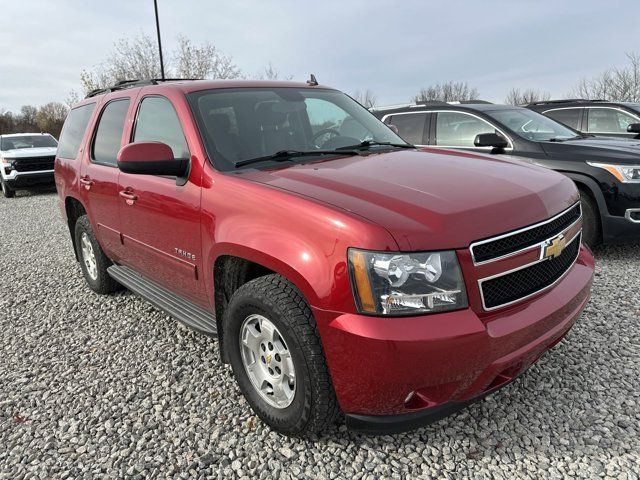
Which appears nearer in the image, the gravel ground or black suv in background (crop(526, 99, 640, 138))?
the gravel ground

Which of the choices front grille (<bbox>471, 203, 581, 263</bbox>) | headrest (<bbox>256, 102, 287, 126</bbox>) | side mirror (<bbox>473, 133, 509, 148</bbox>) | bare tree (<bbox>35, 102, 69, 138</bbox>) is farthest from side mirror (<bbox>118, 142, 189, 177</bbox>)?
bare tree (<bbox>35, 102, 69, 138</bbox>)

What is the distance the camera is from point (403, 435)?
246cm

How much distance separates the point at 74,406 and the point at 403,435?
194cm

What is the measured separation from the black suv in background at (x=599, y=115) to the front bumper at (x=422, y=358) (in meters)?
7.55

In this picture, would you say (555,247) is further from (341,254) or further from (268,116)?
(268,116)

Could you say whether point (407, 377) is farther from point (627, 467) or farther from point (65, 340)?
point (65, 340)

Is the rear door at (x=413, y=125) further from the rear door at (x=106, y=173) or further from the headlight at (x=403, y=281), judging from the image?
the headlight at (x=403, y=281)

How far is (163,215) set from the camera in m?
3.05

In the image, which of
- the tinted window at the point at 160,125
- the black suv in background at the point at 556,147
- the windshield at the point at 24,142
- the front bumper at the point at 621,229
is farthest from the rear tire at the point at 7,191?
the front bumper at the point at 621,229

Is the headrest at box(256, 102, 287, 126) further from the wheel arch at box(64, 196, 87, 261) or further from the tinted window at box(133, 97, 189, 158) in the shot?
the wheel arch at box(64, 196, 87, 261)

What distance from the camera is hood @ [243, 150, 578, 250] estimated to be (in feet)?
6.41

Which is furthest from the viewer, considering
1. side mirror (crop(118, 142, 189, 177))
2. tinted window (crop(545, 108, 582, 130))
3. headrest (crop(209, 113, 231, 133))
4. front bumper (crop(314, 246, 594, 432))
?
tinted window (crop(545, 108, 582, 130))

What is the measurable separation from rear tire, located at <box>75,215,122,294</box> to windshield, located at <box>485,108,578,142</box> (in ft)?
15.9

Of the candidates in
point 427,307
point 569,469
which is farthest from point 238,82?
point 569,469
